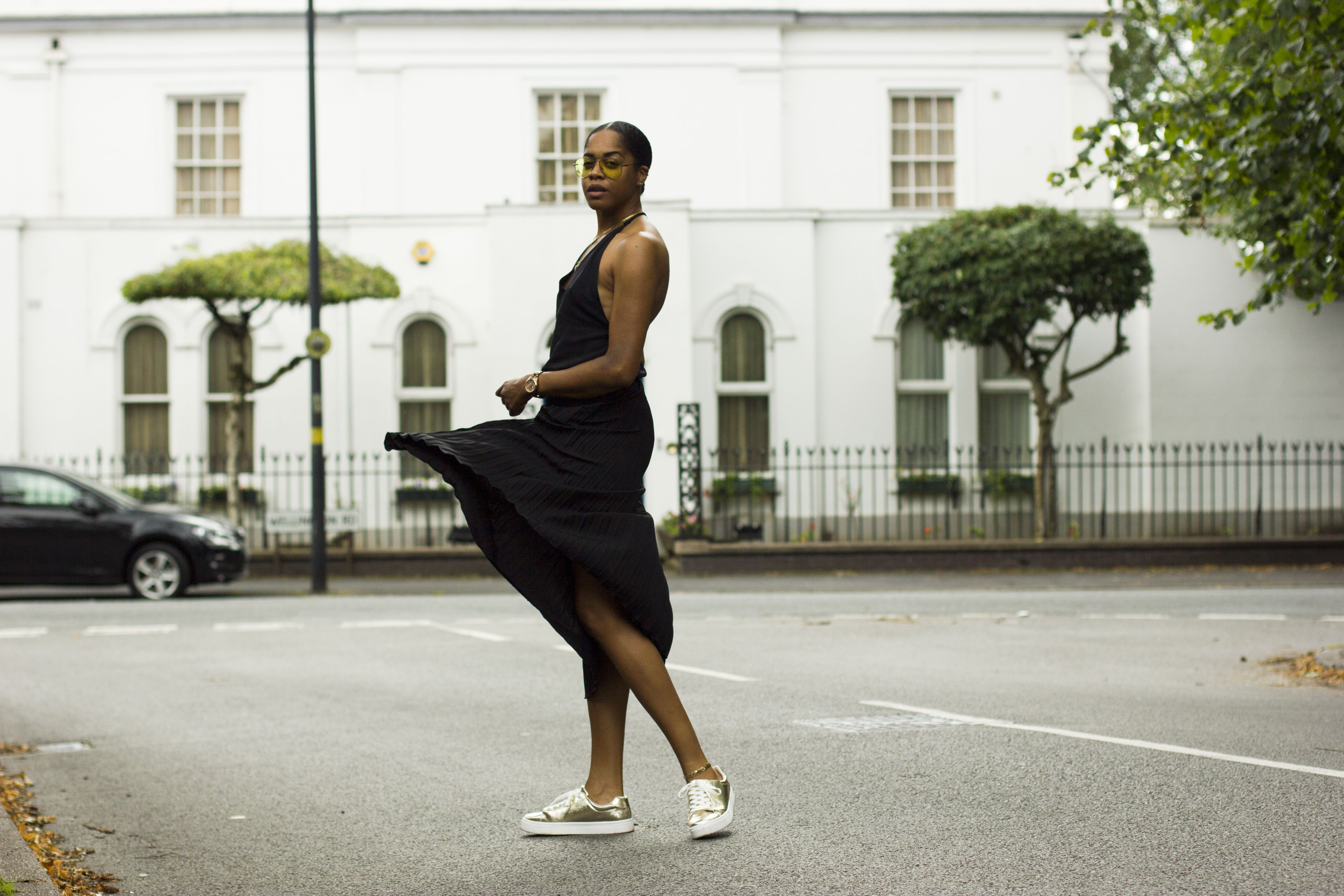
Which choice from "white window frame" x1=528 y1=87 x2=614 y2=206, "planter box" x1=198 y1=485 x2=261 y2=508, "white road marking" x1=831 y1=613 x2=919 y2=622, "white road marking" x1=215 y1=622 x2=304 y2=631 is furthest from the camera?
"white window frame" x1=528 y1=87 x2=614 y2=206

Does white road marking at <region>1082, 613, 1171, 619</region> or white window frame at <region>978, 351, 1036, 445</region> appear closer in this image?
white road marking at <region>1082, 613, 1171, 619</region>

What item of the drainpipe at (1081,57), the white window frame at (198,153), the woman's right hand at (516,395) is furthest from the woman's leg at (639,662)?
the drainpipe at (1081,57)

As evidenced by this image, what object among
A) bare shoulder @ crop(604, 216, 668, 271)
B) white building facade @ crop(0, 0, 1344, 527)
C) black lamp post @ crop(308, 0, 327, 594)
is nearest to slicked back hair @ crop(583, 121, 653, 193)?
bare shoulder @ crop(604, 216, 668, 271)

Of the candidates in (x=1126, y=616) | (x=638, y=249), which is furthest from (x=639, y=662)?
(x=1126, y=616)

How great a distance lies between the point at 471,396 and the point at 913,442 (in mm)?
7018

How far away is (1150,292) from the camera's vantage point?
69.6ft

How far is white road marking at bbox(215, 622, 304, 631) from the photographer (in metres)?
11.6

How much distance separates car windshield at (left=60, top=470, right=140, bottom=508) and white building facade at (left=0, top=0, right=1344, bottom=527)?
6331mm

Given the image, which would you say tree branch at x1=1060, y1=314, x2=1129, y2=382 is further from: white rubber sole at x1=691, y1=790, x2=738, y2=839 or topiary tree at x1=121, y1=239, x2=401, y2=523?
white rubber sole at x1=691, y1=790, x2=738, y2=839

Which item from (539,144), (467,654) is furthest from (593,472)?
(539,144)

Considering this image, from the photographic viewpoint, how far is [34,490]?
50.0ft

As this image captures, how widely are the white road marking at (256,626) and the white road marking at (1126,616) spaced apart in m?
6.75

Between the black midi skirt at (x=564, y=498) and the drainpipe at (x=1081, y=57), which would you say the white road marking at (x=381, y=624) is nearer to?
the black midi skirt at (x=564, y=498)

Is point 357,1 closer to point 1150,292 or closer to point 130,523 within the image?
point 130,523
